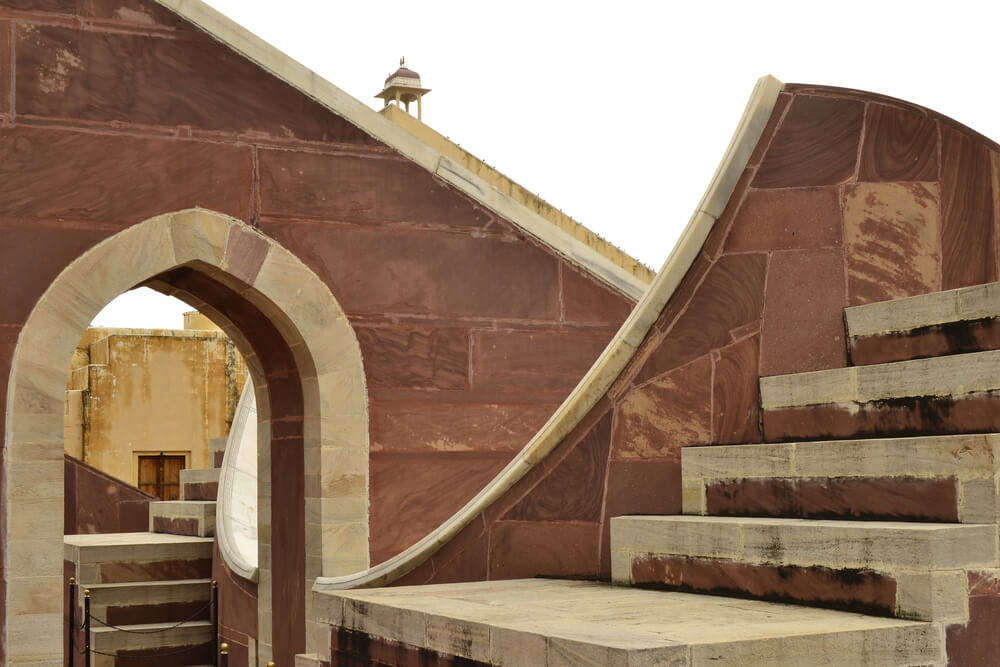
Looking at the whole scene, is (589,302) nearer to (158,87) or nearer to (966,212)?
(158,87)

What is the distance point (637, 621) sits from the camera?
3773 millimetres

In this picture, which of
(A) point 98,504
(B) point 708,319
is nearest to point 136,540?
(A) point 98,504

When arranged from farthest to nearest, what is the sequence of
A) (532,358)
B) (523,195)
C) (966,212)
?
(523,195) < (532,358) < (966,212)

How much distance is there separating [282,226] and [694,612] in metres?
4.92

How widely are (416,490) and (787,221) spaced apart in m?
3.96

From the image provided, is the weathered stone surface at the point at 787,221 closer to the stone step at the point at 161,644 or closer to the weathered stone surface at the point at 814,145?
the weathered stone surface at the point at 814,145

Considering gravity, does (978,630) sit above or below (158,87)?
below

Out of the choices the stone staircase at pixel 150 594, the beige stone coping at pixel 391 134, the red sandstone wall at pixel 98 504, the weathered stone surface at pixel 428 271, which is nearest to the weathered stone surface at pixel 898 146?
the beige stone coping at pixel 391 134

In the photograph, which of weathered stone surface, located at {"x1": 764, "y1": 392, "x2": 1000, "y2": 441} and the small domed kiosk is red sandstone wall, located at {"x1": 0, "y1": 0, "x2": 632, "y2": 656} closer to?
weathered stone surface, located at {"x1": 764, "y1": 392, "x2": 1000, "y2": 441}

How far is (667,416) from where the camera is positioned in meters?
5.16

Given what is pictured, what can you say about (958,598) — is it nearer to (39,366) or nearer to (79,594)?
(39,366)

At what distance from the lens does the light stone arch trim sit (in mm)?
7238

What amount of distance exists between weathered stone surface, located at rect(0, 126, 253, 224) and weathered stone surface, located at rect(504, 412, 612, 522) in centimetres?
357

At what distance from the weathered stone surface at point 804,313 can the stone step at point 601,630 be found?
1.16 m
